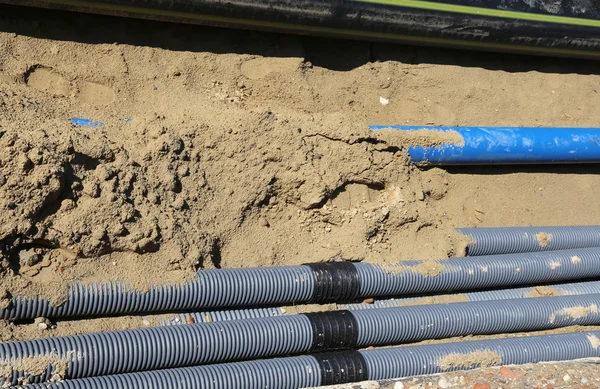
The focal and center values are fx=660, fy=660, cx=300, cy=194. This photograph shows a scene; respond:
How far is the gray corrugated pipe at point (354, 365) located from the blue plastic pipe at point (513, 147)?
3.92ft

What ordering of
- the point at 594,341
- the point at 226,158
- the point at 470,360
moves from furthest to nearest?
→ 1. the point at 594,341
2. the point at 226,158
3. the point at 470,360

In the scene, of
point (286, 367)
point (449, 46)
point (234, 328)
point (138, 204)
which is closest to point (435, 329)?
point (286, 367)

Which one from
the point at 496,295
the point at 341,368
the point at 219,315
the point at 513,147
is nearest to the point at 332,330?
the point at 341,368

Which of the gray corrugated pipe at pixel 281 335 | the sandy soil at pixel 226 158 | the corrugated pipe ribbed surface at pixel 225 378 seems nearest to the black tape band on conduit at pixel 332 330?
the gray corrugated pipe at pixel 281 335

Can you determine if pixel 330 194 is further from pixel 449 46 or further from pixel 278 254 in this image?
pixel 449 46

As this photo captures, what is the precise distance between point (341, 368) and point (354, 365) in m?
0.07

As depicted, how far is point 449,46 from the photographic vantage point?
4.70 meters

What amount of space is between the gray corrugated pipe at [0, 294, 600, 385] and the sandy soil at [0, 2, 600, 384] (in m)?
0.24

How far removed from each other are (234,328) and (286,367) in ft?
1.04

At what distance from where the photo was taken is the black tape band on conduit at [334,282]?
354 centimetres

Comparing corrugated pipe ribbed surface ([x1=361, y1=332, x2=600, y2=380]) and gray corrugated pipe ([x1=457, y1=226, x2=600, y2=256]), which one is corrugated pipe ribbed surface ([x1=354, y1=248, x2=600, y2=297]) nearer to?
gray corrugated pipe ([x1=457, y1=226, x2=600, y2=256])

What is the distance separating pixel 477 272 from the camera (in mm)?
3889

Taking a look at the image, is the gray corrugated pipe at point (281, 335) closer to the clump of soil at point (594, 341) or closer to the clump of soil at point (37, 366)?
the clump of soil at point (37, 366)

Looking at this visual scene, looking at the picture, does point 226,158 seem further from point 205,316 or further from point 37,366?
point 37,366
